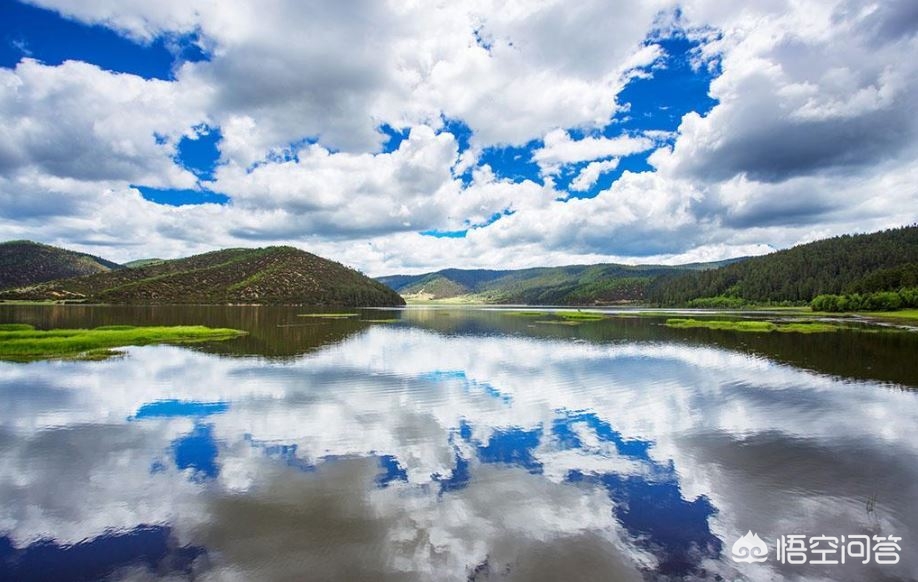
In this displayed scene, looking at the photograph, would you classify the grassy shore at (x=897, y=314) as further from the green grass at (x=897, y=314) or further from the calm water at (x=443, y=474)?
the calm water at (x=443, y=474)

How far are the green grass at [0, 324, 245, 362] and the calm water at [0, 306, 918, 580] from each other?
602 inches

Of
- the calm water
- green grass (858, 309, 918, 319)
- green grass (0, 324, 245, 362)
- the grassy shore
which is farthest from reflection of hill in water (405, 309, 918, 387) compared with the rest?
green grass (0, 324, 245, 362)

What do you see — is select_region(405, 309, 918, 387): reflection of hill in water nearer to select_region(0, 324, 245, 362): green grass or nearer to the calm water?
the calm water

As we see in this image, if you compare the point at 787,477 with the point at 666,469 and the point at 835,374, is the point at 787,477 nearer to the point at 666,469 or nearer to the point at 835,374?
the point at 666,469

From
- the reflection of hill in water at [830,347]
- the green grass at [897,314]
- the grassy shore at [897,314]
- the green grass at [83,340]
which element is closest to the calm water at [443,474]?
the reflection of hill in water at [830,347]

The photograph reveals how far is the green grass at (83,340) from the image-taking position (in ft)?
178

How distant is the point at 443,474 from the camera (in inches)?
807

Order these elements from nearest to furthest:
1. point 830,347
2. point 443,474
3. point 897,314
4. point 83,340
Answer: point 443,474, point 83,340, point 830,347, point 897,314

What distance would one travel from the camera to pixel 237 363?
51.5 m

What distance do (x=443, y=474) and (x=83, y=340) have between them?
66460 millimetres

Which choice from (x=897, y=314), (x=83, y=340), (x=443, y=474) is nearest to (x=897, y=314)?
(x=897, y=314)

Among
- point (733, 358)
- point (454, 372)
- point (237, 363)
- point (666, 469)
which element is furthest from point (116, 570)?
point (733, 358)

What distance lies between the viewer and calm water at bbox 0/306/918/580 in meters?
13.9

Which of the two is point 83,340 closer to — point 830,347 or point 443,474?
point 443,474
